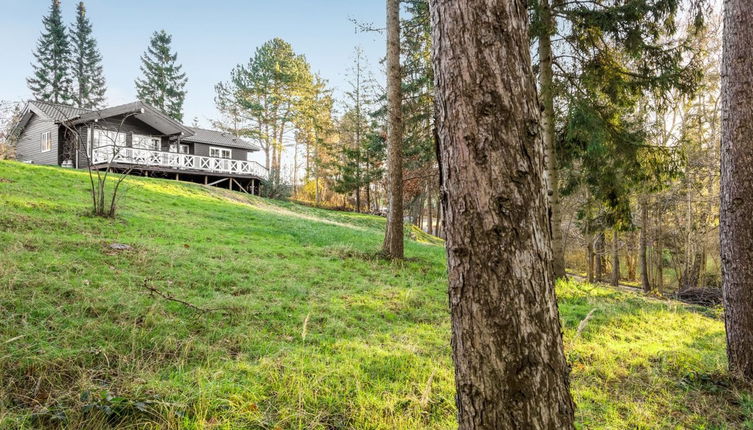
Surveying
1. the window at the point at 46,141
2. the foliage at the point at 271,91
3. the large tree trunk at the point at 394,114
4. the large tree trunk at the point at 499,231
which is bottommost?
the large tree trunk at the point at 499,231

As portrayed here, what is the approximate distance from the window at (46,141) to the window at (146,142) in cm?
478

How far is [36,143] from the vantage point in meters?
23.6

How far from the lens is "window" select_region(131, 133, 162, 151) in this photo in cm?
2294

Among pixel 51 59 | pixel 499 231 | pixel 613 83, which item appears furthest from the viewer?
pixel 51 59

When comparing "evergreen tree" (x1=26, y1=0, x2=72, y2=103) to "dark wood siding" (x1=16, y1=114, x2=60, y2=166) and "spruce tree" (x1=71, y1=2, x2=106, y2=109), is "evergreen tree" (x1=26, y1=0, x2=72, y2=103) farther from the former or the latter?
"dark wood siding" (x1=16, y1=114, x2=60, y2=166)

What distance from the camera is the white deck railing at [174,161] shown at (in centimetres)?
1961

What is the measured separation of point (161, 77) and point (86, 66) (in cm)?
892

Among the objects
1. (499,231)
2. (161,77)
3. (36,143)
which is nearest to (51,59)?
(161,77)

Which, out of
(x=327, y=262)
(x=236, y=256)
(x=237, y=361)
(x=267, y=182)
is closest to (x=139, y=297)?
(x=237, y=361)

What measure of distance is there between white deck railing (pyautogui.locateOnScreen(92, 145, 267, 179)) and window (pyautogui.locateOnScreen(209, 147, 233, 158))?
4.38m

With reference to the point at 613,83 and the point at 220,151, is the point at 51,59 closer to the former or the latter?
the point at 220,151

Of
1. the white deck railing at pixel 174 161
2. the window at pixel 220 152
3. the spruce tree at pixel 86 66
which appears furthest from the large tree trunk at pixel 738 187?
the spruce tree at pixel 86 66

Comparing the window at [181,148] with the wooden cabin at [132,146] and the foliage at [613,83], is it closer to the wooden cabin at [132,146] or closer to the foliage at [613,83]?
the wooden cabin at [132,146]

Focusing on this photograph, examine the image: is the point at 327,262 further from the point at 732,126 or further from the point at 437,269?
the point at 732,126
